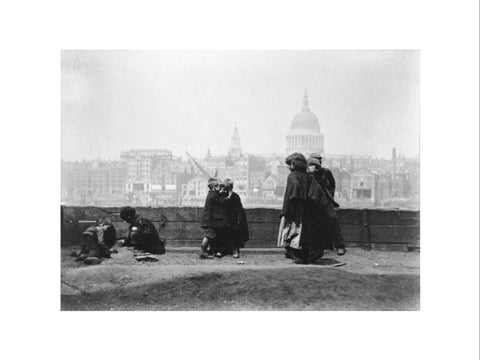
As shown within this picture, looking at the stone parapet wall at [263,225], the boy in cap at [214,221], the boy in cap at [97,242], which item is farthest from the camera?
the stone parapet wall at [263,225]

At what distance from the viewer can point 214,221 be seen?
10547mm

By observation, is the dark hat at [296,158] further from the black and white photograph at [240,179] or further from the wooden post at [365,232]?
the wooden post at [365,232]

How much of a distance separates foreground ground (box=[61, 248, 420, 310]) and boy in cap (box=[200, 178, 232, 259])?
Answer: 75 centimetres

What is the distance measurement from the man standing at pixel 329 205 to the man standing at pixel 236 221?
1.39 m

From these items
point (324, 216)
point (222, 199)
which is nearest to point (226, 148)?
point (222, 199)

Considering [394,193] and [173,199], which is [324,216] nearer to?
[394,193]

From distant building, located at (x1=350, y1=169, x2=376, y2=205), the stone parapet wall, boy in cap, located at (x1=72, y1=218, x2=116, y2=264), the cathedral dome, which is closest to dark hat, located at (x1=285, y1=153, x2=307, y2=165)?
the cathedral dome

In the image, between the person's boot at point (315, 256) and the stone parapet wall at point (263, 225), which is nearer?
the person's boot at point (315, 256)

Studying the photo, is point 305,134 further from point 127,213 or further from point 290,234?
point 127,213

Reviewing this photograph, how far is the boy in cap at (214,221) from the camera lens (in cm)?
1055

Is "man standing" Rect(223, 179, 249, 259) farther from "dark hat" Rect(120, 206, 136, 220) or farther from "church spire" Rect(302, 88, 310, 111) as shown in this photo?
"church spire" Rect(302, 88, 310, 111)

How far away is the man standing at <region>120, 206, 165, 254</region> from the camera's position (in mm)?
10570

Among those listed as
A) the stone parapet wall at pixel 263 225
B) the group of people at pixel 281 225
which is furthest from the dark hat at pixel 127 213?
the stone parapet wall at pixel 263 225

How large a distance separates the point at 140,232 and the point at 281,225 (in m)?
2.45
